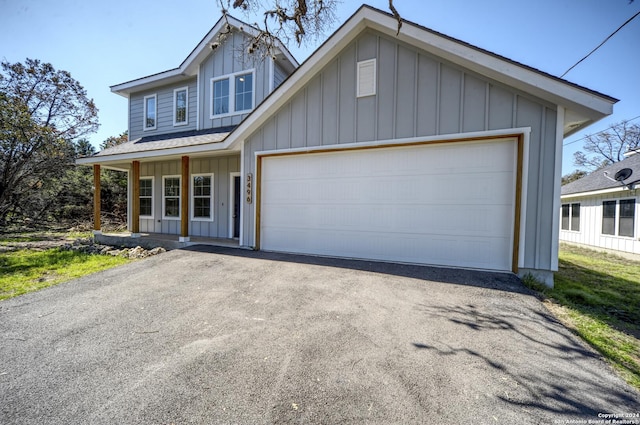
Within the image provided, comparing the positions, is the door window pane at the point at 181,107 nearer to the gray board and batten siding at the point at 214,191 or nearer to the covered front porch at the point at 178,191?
the covered front porch at the point at 178,191

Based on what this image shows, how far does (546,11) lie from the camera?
6906 millimetres

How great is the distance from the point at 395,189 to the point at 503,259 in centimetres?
247

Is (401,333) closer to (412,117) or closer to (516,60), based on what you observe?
(412,117)

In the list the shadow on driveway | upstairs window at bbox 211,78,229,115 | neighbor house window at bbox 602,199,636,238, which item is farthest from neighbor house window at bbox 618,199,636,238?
upstairs window at bbox 211,78,229,115

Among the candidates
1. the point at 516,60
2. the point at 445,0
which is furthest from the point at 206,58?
the point at 516,60

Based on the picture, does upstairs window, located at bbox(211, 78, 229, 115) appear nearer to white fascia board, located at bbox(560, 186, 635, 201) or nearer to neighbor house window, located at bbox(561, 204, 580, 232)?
white fascia board, located at bbox(560, 186, 635, 201)

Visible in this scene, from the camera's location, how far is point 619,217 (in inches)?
403

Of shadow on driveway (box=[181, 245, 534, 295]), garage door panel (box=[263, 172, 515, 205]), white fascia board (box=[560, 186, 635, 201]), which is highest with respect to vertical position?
white fascia board (box=[560, 186, 635, 201])

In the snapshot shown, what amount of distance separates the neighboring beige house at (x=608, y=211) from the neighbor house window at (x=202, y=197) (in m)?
14.7

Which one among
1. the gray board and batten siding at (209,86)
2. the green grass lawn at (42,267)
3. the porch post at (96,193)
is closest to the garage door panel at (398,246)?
the green grass lawn at (42,267)

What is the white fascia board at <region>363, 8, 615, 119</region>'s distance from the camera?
14.4ft

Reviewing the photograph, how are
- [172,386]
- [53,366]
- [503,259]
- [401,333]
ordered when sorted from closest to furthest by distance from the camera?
Result: 1. [172,386]
2. [53,366]
3. [401,333]
4. [503,259]

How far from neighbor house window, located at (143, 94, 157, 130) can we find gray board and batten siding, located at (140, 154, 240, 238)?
5.29 feet

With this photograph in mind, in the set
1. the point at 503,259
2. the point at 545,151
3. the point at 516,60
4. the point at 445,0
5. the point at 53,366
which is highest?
the point at 445,0
